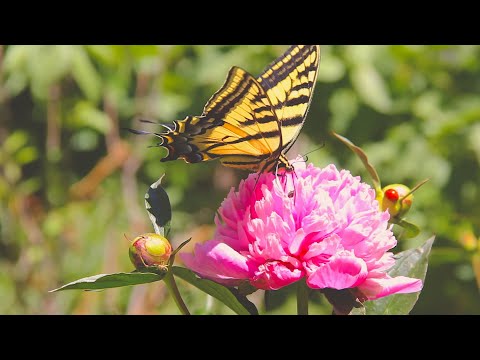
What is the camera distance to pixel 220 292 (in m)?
0.67

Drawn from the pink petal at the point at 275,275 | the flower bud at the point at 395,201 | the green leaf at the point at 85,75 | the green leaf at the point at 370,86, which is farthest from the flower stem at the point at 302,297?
the green leaf at the point at 85,75

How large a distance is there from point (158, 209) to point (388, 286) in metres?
0.24

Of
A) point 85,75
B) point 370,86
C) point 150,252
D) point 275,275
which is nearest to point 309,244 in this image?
point 275,275

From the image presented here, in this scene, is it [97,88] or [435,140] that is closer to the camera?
[435,140]

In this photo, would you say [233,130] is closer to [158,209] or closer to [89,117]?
[158,209]

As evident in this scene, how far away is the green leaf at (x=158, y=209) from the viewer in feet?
2.32

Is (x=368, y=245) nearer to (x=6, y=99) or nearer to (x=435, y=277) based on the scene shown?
(x=435, y=277)

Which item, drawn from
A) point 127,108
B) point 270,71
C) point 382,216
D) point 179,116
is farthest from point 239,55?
point 382,216

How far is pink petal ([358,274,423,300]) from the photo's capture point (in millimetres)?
659

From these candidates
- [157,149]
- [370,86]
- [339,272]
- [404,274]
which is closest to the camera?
[339,272]

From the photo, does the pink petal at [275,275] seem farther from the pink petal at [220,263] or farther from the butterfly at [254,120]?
the butterfly at [254,120]

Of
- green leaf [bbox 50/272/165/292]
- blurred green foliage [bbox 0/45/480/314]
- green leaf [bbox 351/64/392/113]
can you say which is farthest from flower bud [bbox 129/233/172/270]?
green leaf [bbox 351/64/392/113]
